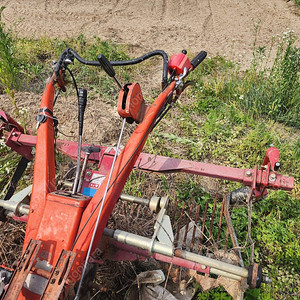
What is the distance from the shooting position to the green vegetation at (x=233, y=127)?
Answer: 8.50 feet

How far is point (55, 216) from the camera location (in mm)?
1376

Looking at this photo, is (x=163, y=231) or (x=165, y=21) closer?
(x=163, y=231)

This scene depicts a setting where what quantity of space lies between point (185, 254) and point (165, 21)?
668 cm

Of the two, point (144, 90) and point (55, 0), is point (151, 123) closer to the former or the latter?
point (144, 90)

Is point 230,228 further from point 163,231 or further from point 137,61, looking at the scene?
point 137,61

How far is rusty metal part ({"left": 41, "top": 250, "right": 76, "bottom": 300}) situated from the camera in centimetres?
117

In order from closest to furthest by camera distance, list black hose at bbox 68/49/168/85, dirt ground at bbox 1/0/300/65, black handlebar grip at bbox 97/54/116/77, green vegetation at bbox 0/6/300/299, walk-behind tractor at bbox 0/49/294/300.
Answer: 1. walk-behind tractor at bbox 0/49/294/300
2. black handlebar grip at bbox 97/54/116/77
3. black hose at bbox 68/49/168/85
4. green vegetation at bbox 0/6/300/299
5. dirt ground at bbox 1/0/300/65

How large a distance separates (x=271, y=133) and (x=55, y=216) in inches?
115

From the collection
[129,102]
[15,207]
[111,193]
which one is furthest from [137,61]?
[15,207]

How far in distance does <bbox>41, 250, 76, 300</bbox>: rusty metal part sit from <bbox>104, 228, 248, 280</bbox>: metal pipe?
1.09ft

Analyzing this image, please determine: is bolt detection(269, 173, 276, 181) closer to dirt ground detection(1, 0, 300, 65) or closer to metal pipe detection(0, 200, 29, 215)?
metal pipe detection(0, 200, 29, 215)

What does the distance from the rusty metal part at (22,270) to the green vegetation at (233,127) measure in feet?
4.57

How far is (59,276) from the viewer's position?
47.3 inches

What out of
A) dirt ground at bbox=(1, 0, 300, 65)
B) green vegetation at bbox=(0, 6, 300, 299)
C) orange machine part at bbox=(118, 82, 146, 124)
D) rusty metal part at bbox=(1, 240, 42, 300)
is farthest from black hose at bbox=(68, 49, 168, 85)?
dirt ground at bbox=(1, 0, 300, 65)
